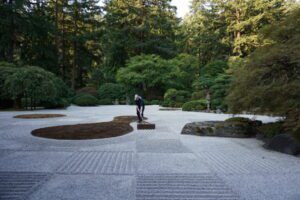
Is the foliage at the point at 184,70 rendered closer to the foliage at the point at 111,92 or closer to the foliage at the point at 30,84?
the foliage at the point at 111,92

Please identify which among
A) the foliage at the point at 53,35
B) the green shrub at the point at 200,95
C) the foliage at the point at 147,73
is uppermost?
the foliage at the point at 53,35

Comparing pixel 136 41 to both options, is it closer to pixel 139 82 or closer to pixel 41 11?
pixel 139 82

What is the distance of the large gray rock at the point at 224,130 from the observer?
21.2 feet

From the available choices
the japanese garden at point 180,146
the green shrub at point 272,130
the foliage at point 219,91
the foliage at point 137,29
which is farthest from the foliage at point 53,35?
the green shrub at point 272,130

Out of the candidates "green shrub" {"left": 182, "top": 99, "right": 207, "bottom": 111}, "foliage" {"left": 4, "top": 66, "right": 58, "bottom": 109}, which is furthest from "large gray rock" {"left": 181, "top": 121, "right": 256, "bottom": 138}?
"foliage" {"left": 4, "top": 66, "right": 58, "bottom": 109}

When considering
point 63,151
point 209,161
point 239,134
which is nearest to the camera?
point 209,161

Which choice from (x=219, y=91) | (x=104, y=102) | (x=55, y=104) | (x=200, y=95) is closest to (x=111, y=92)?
(x=104, y=102)

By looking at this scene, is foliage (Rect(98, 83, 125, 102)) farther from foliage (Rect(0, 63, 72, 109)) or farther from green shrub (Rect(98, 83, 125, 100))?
foliage (Rect(0, 63, 72, 109))

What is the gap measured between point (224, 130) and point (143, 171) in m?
3.94

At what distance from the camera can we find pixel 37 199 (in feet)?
8.03

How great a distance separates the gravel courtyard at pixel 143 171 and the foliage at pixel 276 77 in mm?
1114

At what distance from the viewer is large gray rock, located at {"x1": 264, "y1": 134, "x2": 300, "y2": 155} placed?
4.48 meters

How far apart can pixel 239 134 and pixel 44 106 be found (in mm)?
15297

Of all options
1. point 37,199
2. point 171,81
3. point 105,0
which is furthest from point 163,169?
point 105,0
